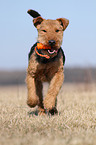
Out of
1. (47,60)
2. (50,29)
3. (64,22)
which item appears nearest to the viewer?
(50,29)

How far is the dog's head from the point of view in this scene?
13.8ft

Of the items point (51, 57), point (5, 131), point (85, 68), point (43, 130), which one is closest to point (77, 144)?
point (43, 130)

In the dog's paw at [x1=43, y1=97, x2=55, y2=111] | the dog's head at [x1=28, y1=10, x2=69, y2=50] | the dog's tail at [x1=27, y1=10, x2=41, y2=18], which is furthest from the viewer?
the dog's tail at [x1=27, y1=10, x2=41, y2=18]

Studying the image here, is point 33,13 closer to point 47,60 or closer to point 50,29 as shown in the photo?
point 50,29

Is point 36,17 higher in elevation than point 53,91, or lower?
higher

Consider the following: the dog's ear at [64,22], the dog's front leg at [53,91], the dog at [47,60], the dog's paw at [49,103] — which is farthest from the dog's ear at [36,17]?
the dog's paw at [49,103]

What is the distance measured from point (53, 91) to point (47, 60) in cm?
61

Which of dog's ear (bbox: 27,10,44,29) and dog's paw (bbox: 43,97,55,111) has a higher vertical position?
dog's ear (bbox: 27,10,44,29)

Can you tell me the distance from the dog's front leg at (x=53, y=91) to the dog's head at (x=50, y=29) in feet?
2.31

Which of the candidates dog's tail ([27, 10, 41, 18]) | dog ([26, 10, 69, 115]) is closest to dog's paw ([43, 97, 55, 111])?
dog ([26, 10, 69, 115])

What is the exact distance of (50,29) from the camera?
14.3ft

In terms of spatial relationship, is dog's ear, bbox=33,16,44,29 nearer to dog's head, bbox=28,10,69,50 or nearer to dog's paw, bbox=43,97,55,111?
dog's head, bbox=28,10,69,50

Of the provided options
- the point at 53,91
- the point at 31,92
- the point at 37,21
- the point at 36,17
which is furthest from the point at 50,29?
the point at 31,92

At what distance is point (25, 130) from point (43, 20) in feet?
7.21
